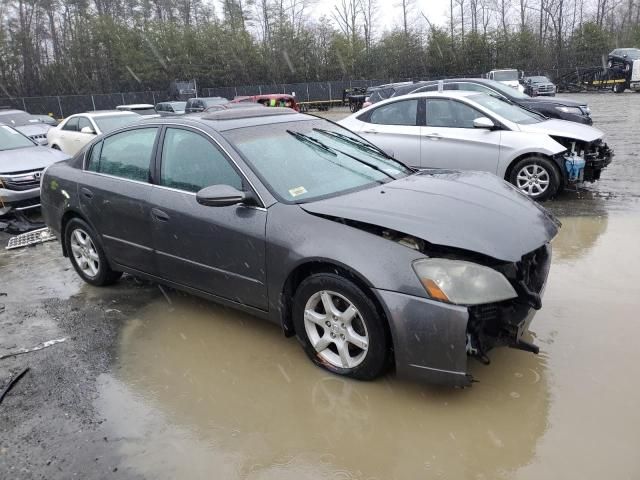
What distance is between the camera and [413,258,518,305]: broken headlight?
2939mm

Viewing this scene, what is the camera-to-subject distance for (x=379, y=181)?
13.3 feet

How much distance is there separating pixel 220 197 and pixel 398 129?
518 centimetres

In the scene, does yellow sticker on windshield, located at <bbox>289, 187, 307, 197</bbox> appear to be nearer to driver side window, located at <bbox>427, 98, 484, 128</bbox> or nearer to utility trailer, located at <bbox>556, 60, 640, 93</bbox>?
driver side window, located at <bbox>427, 98, 484, 128</bbox>

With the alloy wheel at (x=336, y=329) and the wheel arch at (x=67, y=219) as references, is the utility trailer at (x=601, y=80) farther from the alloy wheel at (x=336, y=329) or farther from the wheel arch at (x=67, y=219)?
the alloy wheel at (x=336, y=329)

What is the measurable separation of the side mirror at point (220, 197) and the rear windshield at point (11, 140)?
280 inches

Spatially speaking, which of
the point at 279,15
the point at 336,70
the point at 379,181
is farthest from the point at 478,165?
the point at 279,15

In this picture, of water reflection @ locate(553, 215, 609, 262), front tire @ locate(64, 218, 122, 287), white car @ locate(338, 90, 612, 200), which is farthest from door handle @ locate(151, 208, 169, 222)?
white car @ locate(338, 90, 612, 200)

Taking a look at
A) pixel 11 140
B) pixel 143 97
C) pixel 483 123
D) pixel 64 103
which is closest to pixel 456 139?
pixel 483 123

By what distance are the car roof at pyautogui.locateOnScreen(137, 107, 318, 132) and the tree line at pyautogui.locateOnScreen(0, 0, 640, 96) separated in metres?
42.5

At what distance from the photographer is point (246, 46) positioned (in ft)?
151

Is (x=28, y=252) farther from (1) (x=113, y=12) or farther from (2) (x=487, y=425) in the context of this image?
(1) (x=113, y=12)

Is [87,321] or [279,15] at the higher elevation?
[279,15]

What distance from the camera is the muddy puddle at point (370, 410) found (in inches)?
108

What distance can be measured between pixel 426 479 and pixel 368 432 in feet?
1.47
